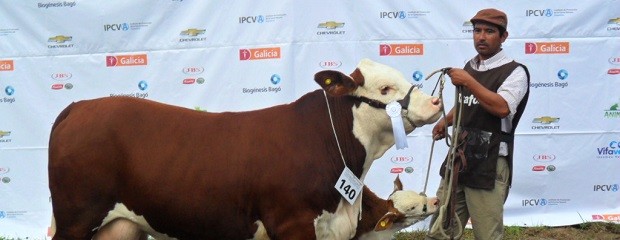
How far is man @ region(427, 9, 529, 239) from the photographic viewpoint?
15.4 ft

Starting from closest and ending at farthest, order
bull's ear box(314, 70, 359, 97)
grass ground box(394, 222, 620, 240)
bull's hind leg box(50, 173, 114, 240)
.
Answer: bull's ear box(314, 70, 359, 97) → bull's hind leg box(50, 173, 114, 240) → grass ground box(394, 222, 620, 240)

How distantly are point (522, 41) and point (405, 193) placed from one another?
137 inches

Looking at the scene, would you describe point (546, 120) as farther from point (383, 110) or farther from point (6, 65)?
point (6, 65)

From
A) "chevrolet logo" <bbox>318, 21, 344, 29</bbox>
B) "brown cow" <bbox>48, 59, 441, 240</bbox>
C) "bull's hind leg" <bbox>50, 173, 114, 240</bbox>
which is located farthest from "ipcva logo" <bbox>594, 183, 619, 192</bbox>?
"bull's hind leg" <bbox>50, 173, 114, 240</bbox>

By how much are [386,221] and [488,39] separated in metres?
1.29

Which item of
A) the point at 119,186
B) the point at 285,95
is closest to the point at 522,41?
the point at 285,95

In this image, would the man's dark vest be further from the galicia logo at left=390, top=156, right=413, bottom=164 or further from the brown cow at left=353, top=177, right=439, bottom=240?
the galicia logo at left=390, top=156, right=413, bottom=164

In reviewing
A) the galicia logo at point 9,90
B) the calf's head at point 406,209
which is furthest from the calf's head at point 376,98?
the galicia logo at point 9,90

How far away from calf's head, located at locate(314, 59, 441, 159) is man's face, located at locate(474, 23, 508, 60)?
2.04ft

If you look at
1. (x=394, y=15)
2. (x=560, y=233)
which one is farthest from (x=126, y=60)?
(x=560, y=233)

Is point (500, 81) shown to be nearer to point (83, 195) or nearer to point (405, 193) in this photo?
point (405, 193)

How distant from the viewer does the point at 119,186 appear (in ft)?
14.6

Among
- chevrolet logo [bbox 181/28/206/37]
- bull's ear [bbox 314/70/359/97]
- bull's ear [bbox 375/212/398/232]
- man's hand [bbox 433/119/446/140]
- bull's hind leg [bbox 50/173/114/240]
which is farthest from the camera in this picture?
chevrolet logo [bbox 181/28/206/37]

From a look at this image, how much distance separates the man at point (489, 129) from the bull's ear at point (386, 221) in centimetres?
36
